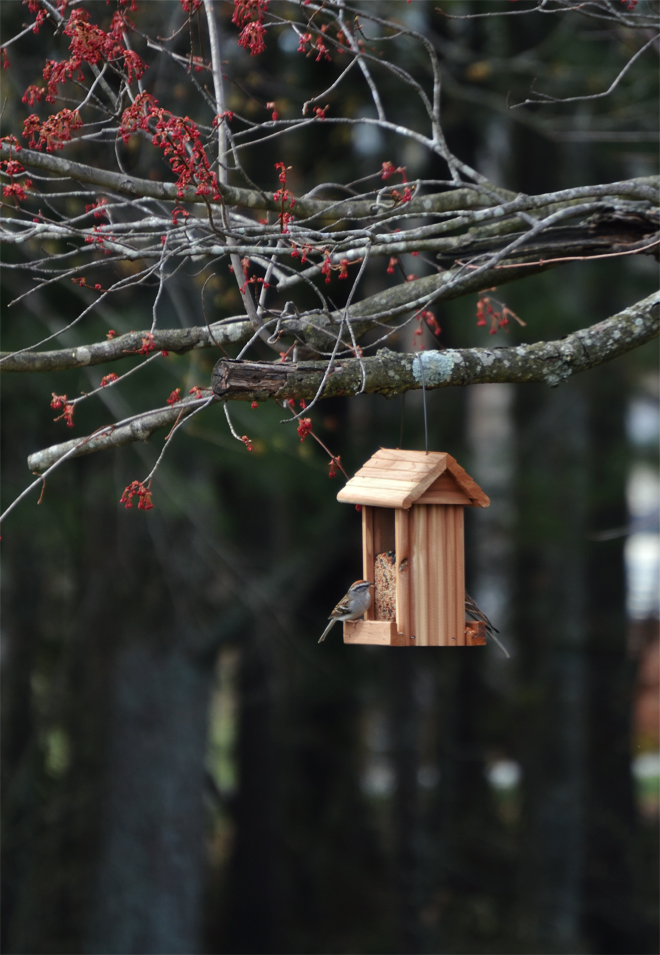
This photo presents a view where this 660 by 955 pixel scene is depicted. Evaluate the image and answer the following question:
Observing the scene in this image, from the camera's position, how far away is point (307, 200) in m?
3.04

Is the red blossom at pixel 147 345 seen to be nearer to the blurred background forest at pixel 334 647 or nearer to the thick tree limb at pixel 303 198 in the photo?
the thick tree limb at pixel 303 198

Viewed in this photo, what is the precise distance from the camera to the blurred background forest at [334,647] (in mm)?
7145

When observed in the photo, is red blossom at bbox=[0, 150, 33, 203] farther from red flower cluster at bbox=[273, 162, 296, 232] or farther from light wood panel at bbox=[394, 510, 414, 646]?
light wood panel at bbox=[394, 510, 414, 646]

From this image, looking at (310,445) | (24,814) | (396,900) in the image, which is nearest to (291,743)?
(396,900)

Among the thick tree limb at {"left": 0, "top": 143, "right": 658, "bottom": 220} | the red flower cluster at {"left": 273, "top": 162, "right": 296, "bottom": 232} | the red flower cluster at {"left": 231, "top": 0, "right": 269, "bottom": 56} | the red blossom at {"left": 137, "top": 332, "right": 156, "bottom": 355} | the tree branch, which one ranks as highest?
the red flower cluster at {"left": 231, "top": 0, "right": 269, "bottom": 56}

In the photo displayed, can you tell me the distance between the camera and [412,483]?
283cm

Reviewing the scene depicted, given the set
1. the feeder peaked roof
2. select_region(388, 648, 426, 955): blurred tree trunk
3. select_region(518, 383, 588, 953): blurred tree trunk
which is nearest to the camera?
the feeder peaked roof

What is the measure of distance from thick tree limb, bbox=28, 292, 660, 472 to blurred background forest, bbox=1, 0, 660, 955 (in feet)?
8.23

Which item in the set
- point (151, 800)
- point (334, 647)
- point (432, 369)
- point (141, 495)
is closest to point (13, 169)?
point (141, 495)

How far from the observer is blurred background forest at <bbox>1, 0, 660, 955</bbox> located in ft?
23.4

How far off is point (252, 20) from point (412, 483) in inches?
63.1

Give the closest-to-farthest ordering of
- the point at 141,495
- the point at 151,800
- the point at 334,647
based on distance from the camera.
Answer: the point at 141,495, the point at 151,800, the point at 334,647

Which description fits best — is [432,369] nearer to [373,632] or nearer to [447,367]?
[447,367]

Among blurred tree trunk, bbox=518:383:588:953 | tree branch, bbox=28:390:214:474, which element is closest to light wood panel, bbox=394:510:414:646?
tree branch, bbox=28:390:214:474
